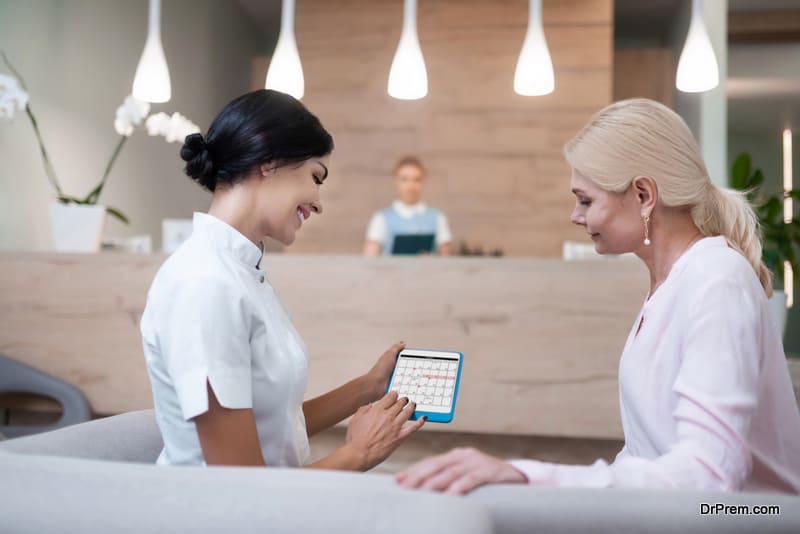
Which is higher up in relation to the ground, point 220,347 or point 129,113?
point 129,113

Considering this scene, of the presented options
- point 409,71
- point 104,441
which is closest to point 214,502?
point 104,441

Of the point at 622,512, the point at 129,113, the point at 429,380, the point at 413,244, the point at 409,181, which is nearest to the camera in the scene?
the point at 622,512

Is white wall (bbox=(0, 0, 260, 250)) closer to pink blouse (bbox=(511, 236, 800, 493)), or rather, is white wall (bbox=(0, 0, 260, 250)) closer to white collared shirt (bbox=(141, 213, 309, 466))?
white collared shirt (bbox=(141, 213, 309, 466))

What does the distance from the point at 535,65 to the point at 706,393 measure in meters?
1.84

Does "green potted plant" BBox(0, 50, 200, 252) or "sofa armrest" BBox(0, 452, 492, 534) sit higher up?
"green potted plant" BBox(0, 50, 200, 252)

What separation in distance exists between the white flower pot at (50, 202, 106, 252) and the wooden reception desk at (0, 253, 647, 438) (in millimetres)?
286

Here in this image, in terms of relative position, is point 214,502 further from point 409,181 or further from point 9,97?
point 409,181

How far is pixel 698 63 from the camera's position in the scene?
2.58 m

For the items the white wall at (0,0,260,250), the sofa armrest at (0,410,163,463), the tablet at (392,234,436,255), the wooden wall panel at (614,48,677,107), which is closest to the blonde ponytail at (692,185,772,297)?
the sofa armrest at (0,410,163,463)

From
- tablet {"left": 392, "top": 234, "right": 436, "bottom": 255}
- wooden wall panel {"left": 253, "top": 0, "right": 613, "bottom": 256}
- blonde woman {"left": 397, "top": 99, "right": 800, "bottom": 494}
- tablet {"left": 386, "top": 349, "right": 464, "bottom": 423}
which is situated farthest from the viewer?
wooden wall panel {"left": 253, "top": 0, "right": 613, "bottom": 256}

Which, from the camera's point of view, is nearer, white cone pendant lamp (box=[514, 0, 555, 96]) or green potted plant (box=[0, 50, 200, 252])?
white cone pendant lamp (box=[514, 0, 555, 96])

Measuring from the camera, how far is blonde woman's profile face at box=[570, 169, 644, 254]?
1253mm

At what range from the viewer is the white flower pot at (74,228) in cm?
298

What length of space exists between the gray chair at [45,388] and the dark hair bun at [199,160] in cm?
171
